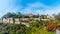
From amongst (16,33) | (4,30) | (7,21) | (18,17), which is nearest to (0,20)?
(7,21)

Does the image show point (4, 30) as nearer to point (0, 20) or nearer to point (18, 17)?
point (0, 20)

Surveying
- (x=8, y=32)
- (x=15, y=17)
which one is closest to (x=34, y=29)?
(x=8, y=32)

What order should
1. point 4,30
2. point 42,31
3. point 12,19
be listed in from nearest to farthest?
point 42,31 → point 4,30 → point 12,19

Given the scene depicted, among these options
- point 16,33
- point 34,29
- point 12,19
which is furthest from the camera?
point 12,19

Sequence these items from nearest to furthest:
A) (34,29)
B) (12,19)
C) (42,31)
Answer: (42,31) < (34,29) < (12,19)

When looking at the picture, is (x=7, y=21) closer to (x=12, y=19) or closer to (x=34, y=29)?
(x=12, y=19)

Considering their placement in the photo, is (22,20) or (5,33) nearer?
(5,33)

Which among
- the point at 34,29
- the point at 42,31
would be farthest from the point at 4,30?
the point at 42,31

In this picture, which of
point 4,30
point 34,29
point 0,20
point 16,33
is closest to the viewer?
point 34,29

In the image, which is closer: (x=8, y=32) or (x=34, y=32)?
(x=34, y=32)
